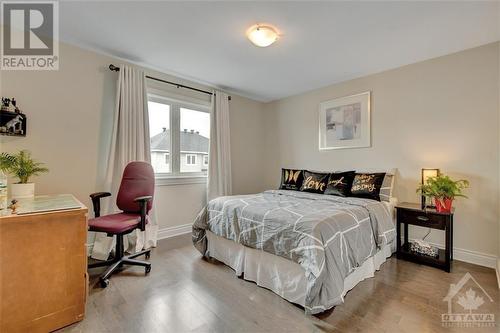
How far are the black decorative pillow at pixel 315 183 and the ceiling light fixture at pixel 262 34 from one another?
1884 millimetres

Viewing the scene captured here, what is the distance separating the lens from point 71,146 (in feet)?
8.41

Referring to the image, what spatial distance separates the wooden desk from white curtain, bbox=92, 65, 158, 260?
1141 millimetres

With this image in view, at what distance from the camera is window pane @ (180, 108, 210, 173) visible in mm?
3660

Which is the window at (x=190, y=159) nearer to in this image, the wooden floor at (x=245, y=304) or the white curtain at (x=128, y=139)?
the white curtain at (x=128, y=139)

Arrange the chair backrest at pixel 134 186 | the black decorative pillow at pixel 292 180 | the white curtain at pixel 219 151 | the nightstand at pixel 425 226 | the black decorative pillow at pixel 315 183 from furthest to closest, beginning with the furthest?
the white curtain at pixel 219 151 → the black decorative pillow at pixel 292 180 → the black decorative pillow at pixel 315 183 → the chair backrest at pixel 134 186 → the nightstand at pixel 425 226

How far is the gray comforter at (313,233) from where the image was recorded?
1.55 m

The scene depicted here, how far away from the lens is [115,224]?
210 cm

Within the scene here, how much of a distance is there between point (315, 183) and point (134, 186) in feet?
7.68

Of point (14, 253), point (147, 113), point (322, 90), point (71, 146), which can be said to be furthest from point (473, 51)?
point (71, 146)

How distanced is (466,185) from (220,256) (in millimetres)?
2784

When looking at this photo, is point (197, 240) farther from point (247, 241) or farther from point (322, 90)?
point (322, 90)

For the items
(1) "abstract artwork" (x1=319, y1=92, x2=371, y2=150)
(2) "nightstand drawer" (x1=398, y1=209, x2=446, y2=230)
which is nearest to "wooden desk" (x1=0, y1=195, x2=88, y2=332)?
(2) "nightstand drawer" (x1=398, y1=209, x2=446, y2=230)

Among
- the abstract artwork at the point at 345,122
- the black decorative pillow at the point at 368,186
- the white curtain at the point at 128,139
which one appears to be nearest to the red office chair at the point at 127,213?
the white curtain at the point at 128,139

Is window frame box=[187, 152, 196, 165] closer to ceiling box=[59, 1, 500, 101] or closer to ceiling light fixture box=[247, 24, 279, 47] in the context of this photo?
ceiling box=[59, 1, 500, 101]
